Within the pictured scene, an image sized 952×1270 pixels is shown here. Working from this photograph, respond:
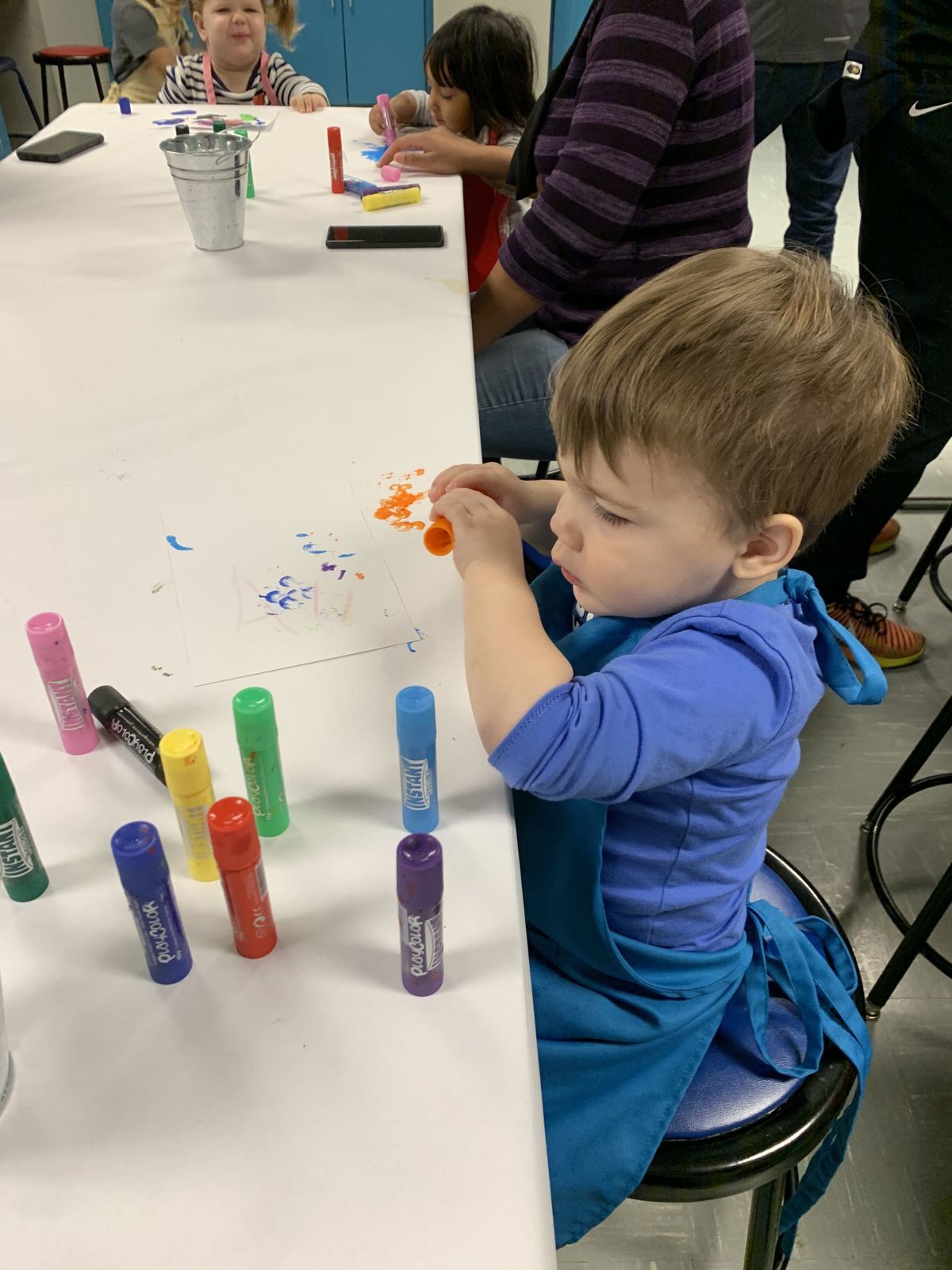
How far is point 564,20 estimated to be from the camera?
4395mm

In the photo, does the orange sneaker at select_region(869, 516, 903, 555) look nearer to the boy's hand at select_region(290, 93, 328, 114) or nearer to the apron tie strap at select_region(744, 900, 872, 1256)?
the apron tie strap at select_region(744, 900, 872, 1256)

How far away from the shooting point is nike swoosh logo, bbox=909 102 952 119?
1370 millimetres

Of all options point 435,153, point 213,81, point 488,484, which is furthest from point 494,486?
point 213,81

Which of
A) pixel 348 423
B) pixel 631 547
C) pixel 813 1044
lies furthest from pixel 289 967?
pixel 348 423

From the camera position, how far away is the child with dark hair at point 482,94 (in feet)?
5.84

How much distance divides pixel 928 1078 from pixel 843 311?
40.6 inches

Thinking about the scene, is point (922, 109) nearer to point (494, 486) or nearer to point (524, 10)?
point (494, 486)

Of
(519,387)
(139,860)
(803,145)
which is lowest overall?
(519,387)

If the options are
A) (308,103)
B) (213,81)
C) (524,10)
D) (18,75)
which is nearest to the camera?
(308,103)

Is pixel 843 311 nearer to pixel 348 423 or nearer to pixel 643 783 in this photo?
pixel 643 783

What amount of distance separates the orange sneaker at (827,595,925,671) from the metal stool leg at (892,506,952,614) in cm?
11

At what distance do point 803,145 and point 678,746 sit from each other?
2.45m

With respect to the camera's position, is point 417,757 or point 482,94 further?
point 482,94

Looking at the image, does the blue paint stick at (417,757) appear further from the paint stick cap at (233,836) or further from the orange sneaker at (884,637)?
the orange sneaker at (884,637)
